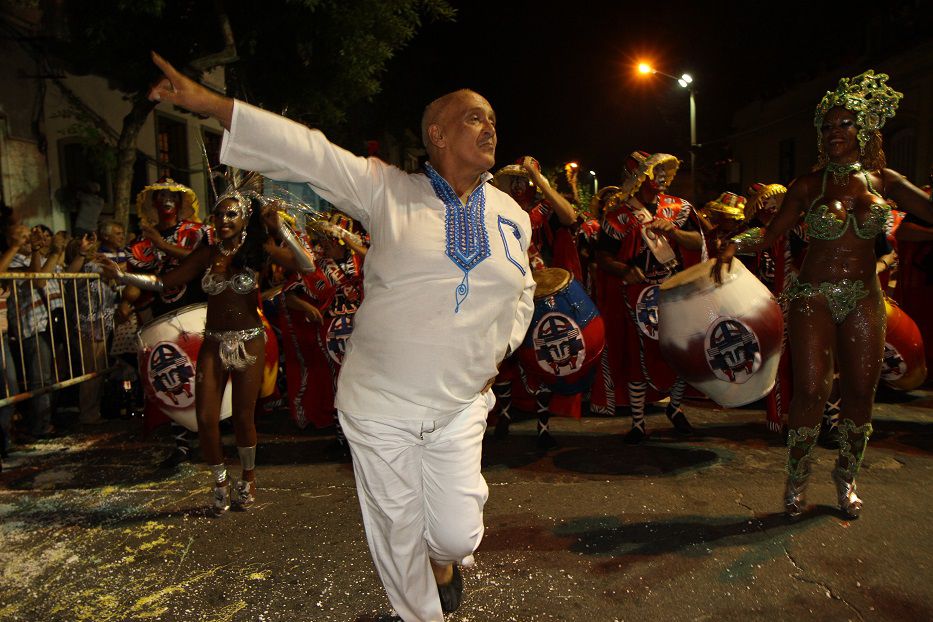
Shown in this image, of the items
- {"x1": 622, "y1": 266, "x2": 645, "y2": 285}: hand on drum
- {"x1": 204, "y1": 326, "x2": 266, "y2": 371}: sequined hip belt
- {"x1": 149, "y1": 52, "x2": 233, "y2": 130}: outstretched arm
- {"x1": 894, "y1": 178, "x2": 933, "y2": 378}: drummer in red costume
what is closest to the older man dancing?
{"x1": 149, "y1": 52, "x2": 233, "y2": 130}: outstretched arm

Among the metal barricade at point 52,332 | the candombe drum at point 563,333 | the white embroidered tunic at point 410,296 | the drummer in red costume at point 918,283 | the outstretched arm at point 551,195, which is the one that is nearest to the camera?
the white embroidered tunic at point 410,296

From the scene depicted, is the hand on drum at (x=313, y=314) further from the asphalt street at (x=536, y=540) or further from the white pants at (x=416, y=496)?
the white pants at (x=416, y=496)

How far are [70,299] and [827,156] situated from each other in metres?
6.71

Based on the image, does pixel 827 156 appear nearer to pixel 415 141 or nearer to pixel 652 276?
pixel 652 276

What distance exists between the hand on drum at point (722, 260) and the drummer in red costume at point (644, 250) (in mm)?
836

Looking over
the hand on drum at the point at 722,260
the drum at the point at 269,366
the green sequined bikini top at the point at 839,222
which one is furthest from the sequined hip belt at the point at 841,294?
the drum at the point at 269,366

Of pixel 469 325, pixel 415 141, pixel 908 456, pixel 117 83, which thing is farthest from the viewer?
pixel 415 141

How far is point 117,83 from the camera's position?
1502 cm

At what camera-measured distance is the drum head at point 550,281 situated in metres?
5.27

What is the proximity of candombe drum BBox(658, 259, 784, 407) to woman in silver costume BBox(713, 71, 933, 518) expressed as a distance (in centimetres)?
55

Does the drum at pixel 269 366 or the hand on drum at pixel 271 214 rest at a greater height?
the hand on drum at pixel 271 214

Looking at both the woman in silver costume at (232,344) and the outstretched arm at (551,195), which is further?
the outstretched arm at (551,195)

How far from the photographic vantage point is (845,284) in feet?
13.0

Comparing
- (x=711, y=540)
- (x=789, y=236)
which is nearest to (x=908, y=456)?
(x=789, y=236)
